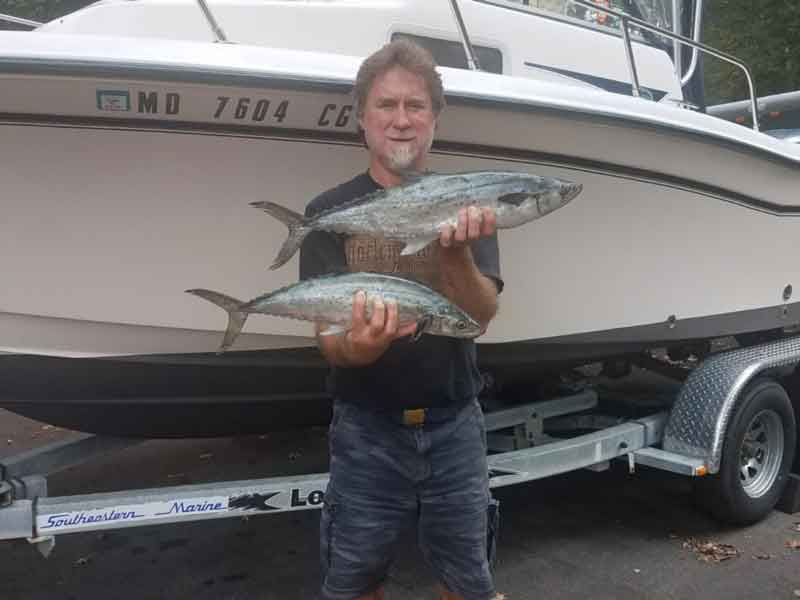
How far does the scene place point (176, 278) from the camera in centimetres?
307

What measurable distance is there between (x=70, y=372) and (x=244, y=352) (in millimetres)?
655

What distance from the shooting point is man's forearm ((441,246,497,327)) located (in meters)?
1.98

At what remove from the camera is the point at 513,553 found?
12.6 ft

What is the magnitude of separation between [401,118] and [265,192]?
1.15m

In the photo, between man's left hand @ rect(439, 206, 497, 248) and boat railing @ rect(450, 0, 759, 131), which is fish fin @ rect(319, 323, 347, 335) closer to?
man's left hand @ rect(439, 206, 497, 248)

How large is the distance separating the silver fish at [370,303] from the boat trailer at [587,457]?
4.46 feet

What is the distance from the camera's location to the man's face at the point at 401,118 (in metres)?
2.02

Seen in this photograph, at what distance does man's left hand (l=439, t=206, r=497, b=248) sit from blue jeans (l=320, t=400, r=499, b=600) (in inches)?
19.9

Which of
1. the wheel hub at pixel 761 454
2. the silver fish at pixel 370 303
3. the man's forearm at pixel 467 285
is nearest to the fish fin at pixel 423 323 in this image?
the silver fish at pixel 370 303

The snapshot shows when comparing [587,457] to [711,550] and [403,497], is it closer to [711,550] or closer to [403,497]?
[711,550]

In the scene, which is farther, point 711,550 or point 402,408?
point 711,550

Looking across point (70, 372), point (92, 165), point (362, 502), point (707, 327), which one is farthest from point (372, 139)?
point (707, 327)

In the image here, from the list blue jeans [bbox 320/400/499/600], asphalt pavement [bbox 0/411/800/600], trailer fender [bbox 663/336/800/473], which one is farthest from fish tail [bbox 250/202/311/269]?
trailer fender [bbox 663/336/800/473]

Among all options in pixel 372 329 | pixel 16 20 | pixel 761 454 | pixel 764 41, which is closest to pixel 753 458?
pixel 761 454
